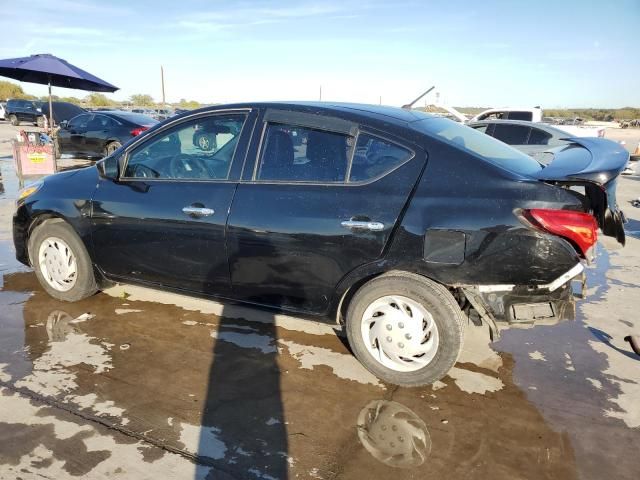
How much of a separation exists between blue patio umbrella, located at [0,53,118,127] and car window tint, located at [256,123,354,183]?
8.33 meters

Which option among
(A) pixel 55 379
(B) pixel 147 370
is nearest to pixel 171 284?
(B) pixel 147 370

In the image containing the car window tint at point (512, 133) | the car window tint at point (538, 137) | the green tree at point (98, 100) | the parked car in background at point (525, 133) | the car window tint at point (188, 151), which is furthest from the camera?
the green tree at point (98, 100)

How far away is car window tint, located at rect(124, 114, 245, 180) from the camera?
365 cm

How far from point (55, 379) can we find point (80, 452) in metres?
0.83

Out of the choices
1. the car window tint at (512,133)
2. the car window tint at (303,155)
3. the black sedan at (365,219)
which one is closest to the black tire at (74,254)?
the black sedan at (365,219)

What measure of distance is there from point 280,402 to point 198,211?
1.42m

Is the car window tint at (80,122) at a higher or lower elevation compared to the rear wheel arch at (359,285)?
higher

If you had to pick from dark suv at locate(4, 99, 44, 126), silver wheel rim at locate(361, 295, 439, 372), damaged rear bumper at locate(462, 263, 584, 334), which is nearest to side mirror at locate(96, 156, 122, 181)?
silver wheel rim at locate(361, 295, 439, 372)

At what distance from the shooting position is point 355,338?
3213 millimetres

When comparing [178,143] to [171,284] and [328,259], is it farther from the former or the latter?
[328,259]

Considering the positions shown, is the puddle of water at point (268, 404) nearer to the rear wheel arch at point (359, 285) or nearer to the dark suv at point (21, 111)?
the rear wheel arch at point (359, 285)

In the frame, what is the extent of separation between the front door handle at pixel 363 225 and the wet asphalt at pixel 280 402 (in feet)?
3.25

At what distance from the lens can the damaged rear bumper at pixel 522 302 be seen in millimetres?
2877

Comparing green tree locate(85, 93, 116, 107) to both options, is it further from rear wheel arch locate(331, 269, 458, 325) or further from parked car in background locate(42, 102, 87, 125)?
rear wheel arch locate(331, 269, 458, 325)
